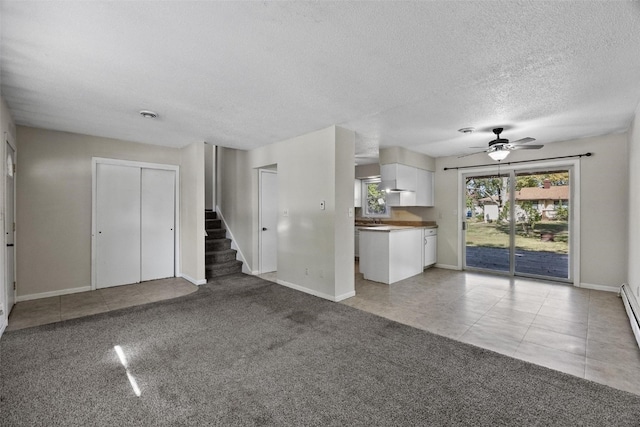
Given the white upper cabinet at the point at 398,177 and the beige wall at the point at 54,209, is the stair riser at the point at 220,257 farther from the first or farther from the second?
the white upper cabinet at the point at 398,177

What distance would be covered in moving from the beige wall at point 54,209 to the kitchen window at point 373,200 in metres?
5.66

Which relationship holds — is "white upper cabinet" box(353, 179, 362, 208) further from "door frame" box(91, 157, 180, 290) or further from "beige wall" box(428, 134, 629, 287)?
"door frame" box(91, 157, 180, 290)

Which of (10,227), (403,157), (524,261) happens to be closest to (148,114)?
(10,227)

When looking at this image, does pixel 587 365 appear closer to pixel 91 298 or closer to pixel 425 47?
pixel 425 47

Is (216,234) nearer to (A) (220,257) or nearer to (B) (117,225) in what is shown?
(A) (220,257)

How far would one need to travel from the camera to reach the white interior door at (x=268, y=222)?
5.87 metres

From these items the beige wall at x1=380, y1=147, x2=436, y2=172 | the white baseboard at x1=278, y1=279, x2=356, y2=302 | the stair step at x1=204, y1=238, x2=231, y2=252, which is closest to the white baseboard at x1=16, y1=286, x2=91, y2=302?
the stair step at x1=204, y1=238, x2=231, y2=252

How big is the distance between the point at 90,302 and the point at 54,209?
1515 millimetres

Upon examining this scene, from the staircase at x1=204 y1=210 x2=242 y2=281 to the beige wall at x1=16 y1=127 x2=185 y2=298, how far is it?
6.11 feet

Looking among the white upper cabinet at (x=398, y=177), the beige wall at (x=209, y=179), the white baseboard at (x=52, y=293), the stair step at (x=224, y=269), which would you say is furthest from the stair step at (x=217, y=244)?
the white upper cabinet at (x=398, y=177)

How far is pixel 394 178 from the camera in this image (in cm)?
570

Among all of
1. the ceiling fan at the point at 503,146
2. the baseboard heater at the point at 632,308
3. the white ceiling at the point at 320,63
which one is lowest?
the baseboard heater at the point at 632,308

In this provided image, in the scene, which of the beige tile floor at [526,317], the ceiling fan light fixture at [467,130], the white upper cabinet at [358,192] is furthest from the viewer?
the white upper cabinet at [358,192]

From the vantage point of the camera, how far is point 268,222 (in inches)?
235
